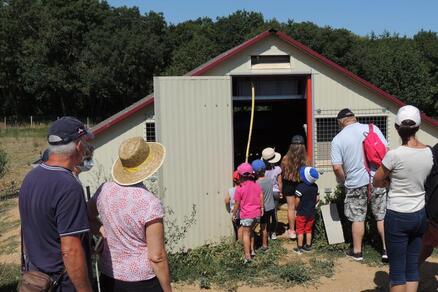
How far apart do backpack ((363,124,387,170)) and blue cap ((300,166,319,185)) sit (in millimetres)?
939

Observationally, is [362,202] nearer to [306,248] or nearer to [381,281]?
[381,281]

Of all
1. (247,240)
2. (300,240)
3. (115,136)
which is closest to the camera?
(247,240)

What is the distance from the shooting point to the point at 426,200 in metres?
4.01

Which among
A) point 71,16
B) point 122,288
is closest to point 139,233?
point 122,288

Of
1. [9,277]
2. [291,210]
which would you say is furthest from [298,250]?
[9,277]

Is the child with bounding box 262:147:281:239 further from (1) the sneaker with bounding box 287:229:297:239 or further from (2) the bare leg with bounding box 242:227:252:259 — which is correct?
(2) the bare leg with bounding box 242:227:252:259

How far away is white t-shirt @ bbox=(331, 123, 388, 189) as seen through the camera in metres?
5.95

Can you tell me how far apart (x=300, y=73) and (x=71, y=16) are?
4453 centimetres

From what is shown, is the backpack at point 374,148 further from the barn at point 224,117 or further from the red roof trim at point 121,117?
the red roof trim at point 121,117

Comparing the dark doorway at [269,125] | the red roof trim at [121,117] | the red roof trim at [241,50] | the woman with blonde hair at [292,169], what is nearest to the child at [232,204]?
the woman with blonde hair at [292,169]

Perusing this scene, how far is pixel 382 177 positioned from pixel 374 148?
6.41ft

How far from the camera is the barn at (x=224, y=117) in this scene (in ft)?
20.8

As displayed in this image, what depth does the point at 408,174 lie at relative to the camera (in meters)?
3.84

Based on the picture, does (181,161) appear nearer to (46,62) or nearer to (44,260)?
(44,260)
